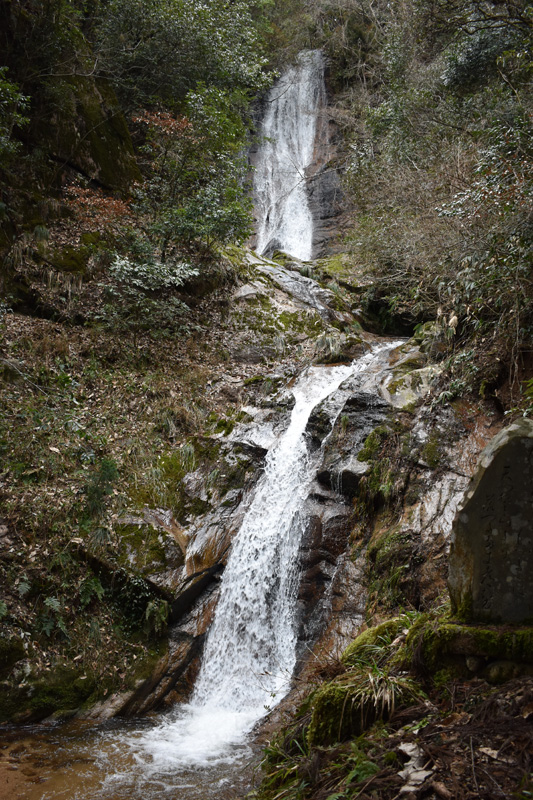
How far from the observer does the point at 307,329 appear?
11992 millimetres

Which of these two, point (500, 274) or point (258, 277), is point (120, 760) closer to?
point (500, 274)

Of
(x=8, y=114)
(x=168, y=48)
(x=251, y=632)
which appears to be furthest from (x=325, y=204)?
(x=251, y=632)

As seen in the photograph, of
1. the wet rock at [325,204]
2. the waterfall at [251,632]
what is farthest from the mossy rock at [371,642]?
the wet rock at [325,204]

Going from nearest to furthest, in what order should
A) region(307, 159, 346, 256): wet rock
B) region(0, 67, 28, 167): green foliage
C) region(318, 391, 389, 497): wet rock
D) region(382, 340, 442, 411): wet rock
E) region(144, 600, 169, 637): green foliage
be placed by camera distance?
region(144, 600, 169, 637): green foliage
region(318, 391, 389, 497): wet rock
region(382, 340, 442, 411): wet rock
region(0, 67, 28, 167): green foliage
region(307, 159, 346, 256): wet rock

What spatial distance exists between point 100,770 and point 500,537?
4.51 metres

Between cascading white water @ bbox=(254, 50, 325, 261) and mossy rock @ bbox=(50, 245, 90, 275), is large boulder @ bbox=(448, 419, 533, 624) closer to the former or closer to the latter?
mossy rock @ bbox=(50, 245, 90, 275)

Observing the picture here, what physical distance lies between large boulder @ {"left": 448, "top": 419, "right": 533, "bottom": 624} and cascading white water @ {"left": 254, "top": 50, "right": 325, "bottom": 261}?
15.8m

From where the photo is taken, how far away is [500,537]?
10.0 feet

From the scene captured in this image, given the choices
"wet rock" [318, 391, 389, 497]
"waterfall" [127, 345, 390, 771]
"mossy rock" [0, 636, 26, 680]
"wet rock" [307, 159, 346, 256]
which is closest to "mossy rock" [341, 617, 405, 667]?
"waterfall" [127, 345, 390, 771]

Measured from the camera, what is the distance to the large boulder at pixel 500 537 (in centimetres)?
298

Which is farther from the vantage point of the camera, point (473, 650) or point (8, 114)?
point (8, 114)

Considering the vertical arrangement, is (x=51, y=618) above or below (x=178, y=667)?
above

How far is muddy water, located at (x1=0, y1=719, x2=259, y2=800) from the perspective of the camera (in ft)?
14.8

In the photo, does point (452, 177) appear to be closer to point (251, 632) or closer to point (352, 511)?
point (352, 511)
